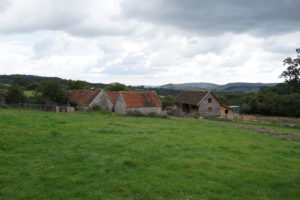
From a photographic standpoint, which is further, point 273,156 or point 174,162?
point 273,156

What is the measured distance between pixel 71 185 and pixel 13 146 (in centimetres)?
666

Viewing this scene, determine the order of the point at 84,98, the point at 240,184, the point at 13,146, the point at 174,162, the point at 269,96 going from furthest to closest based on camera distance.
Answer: the point at 269,96 < the point at 84,98 < the point at 13,146 < the point at 174,162 < the point at 240,184

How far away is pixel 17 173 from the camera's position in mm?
8930

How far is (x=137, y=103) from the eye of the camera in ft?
148

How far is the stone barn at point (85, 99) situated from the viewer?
4572 centimetres

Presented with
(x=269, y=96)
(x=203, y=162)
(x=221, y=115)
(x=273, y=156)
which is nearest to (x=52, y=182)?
(x=203, y=162)

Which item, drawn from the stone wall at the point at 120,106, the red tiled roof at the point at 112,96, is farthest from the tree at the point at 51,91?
the red tiled roof at the point at 112,96

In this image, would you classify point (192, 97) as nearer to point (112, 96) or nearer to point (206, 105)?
point (206, 105)

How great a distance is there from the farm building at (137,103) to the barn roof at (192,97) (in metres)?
7.07

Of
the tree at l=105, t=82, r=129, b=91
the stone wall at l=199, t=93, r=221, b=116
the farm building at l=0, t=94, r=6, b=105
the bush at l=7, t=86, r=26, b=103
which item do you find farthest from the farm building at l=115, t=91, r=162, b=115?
the tree at l=105, t=82, r=129, b=91

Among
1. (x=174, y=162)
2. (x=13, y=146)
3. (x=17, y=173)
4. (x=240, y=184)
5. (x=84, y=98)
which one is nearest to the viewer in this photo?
(x=240, y=184)

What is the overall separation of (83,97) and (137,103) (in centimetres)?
1107

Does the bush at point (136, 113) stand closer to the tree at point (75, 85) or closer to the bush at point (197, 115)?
the bush at point (197, 115)

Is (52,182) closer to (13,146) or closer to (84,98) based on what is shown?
(13,146)
